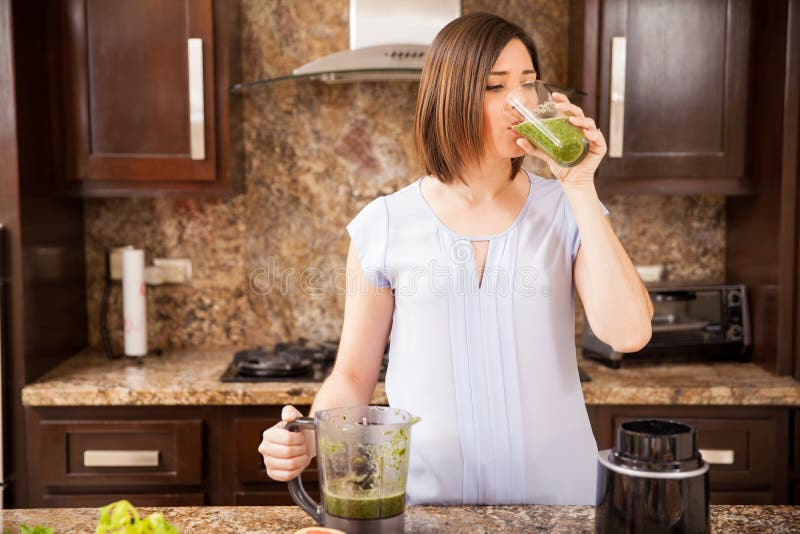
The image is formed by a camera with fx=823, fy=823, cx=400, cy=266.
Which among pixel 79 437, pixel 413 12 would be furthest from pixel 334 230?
pixel 79 437

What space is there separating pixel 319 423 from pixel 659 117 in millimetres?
A: 1884

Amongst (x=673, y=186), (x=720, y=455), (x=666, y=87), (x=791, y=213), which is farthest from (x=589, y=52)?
(x=720, y=455)

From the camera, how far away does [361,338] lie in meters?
1.46

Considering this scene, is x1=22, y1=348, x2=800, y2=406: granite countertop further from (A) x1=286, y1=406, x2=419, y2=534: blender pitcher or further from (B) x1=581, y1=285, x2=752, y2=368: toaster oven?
(A) x1=286, y1=406, x2=419, y2=534: blender pitcher

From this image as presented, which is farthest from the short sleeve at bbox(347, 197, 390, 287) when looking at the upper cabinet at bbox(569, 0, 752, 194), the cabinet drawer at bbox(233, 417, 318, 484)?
the upper cabinet at bbox(569, 0, 752, 194)

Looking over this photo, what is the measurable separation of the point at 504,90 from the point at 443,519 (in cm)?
70

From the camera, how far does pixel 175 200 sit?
2.88m

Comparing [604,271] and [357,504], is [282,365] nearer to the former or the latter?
[604,271]

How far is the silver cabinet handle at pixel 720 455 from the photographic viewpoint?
2330mm

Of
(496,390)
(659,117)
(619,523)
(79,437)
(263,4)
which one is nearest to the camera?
(619,523)

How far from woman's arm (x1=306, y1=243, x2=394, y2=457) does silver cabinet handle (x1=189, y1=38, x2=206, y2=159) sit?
1.17 m

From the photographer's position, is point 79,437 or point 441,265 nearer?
point 441,265

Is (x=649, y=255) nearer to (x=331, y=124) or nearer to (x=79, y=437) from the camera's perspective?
(x=331, y=124)

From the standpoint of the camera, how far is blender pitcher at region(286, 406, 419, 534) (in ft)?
3.12
